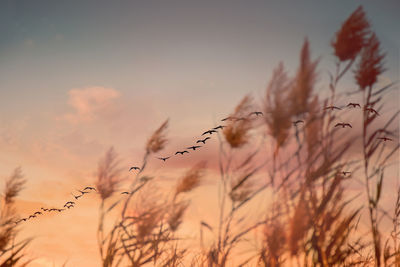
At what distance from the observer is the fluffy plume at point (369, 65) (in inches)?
80.4

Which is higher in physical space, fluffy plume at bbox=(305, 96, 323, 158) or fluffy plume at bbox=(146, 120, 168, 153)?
fluffy plume at bbox=(146, 120, 168, 153)

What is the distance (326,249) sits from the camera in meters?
1.12

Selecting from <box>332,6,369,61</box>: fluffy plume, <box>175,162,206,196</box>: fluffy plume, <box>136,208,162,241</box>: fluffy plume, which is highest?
<box>332,6,369,61</box>: fluffy plume

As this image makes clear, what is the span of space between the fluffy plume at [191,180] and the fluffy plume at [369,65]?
4.22 ft

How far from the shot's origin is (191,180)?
8.41 ft

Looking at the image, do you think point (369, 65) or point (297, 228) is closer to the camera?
point (297, 228)

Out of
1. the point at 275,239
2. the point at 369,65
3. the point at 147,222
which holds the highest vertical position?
the point at 369,65

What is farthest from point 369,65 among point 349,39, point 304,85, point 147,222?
point 147,222

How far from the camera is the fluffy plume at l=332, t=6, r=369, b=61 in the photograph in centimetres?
201

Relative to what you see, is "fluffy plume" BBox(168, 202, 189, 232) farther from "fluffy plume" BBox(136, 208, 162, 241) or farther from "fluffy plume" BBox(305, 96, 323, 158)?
"fluffy plume" BBox(305, 96, 323, 158)

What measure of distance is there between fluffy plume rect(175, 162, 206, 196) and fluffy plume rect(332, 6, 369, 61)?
4.20 ft

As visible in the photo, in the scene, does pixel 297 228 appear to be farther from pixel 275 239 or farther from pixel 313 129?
pixel 313 129

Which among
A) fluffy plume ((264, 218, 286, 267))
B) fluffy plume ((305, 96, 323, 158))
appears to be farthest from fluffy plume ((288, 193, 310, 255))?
fluffy plume ((305, 96, 323, 158))

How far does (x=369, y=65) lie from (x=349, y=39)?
9.1 inches
